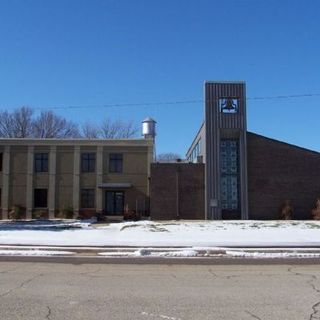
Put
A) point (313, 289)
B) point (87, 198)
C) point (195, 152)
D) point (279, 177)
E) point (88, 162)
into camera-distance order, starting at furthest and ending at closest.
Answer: point (195, 152) → point (88, 162) → point (87, 198) → point (279, 177) → point (313, 289)

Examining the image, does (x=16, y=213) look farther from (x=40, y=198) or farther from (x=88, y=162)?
(x=88, y=162)

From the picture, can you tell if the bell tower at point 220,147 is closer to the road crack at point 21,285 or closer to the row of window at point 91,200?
the row of window at point 91,200

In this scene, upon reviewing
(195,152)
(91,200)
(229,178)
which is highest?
(195,152)

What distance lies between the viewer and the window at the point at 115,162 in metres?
49.7

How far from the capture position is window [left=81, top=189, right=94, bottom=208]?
49.6 meters

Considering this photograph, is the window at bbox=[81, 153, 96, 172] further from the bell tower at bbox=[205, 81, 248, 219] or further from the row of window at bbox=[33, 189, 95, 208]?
the bell tower at bbox=[205, 81, 248, 219]

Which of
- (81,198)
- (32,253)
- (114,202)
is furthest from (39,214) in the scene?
(32,253)

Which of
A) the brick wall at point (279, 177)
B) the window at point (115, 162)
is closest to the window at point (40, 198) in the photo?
the window at point (115, 162)

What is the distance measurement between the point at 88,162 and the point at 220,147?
43.0 feet

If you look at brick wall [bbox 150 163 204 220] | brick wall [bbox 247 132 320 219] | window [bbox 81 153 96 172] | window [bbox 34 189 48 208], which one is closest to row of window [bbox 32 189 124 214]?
window [bbox 34 189 48 208]

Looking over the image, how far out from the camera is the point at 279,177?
4309cm

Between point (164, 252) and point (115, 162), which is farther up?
point (115, 162)

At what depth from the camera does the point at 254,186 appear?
142 feet

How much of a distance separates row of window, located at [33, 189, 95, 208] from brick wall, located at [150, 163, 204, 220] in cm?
828
